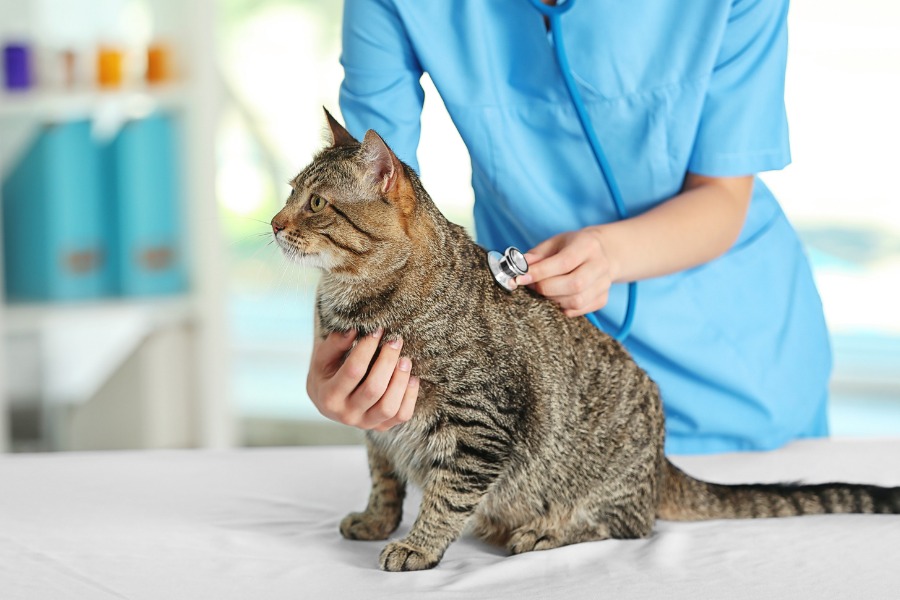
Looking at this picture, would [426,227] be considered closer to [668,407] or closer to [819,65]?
[668,407]

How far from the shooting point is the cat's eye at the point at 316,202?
1046 millimetres

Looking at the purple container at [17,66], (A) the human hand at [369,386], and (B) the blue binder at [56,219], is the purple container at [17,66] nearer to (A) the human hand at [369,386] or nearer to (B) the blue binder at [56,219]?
(B) the blue binder at [56,219]

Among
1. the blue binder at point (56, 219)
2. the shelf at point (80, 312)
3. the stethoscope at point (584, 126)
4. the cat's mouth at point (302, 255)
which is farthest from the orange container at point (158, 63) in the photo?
the cat's mouth at point (302, 255)

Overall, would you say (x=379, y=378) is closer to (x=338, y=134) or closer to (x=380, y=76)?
(x=338, y=134)

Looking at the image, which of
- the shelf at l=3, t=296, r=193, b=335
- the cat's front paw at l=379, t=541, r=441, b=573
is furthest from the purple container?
the cat's front paw at l=379, t=541, r=441, b=573

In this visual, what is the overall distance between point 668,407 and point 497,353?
0.43m

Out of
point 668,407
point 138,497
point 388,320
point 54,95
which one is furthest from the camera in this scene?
point 54,95

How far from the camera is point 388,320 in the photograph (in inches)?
40.9

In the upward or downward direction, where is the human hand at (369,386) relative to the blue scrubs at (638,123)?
downward

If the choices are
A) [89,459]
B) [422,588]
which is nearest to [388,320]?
[422,588]

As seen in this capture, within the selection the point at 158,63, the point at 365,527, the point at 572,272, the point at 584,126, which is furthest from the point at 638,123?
the point at 158,63

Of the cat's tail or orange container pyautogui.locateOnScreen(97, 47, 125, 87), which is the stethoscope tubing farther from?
orange container pyautogui.locateOnScreen(97, 47, 125, 87)

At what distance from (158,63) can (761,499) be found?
205cm

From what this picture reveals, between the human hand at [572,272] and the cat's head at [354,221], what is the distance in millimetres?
154
